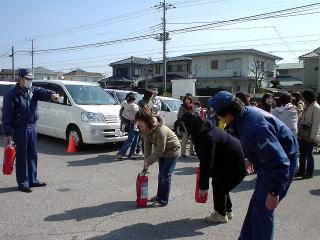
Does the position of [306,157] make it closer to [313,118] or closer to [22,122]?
[313,118]

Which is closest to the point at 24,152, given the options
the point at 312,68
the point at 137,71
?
the point at 312,68

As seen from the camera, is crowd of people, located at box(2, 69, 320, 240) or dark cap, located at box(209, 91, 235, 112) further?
dark cap, located at box(209, 91, 235, 112)

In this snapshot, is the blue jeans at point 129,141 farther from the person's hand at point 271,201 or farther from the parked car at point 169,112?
the person's hand at point 271,201

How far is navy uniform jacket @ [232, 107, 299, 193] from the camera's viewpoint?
269cm

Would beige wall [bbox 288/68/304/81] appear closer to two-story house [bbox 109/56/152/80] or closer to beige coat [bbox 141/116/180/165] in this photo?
two-story house [bbox 109/56/152/80]

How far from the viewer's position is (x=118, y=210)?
4949mm

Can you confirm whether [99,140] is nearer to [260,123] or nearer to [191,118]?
[191,118]

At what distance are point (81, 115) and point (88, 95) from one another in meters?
1.06

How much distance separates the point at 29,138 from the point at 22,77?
0.99 meters

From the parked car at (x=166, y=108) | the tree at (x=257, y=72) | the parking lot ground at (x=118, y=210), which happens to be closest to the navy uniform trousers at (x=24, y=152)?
the parking lot ground at (x=118, y=210)

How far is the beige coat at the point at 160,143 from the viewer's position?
4688 millimetres

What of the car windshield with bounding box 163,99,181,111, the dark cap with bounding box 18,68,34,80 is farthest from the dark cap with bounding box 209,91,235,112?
the car windshield with bounding box 163,99,181,111

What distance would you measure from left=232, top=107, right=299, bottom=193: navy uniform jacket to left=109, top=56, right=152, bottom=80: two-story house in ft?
185

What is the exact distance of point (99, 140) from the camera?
9.09 metres
